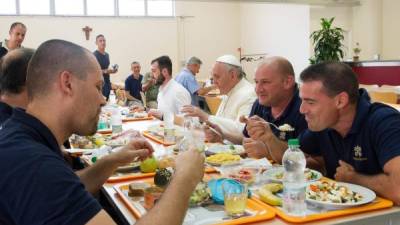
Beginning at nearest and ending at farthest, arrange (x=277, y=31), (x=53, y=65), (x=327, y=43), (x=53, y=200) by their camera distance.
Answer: (x=53, y=200)
(x=53, y=65)
(x=327, y=43)
(x=277, y=31)

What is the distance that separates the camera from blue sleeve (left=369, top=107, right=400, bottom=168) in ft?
5.83

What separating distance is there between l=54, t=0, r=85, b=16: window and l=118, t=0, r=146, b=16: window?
41.4 inches

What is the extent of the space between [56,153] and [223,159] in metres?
1.24

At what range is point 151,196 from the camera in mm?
1696

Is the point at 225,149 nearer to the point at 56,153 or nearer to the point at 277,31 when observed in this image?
the point at 56,153

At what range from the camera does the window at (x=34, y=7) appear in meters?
10.9

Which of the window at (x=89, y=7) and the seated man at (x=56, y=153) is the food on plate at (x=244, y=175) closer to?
the seated man at (x=56, y=153)

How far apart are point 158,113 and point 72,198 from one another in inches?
141

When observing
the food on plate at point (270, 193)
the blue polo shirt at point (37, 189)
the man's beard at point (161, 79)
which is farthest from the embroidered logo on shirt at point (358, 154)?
the man's beard at point (161, 79)

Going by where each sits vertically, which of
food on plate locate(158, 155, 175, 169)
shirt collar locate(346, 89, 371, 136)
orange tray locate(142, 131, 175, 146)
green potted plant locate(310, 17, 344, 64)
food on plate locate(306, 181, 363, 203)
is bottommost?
orange tray locate(142, 131, 175, 146)

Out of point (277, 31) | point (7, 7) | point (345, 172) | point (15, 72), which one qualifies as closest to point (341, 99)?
point (345, 172)

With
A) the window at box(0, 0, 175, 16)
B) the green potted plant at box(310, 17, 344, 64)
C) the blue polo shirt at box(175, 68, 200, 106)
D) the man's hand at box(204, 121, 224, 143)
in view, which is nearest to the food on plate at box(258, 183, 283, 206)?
the man's hand at box(204, 121, 224, 143)

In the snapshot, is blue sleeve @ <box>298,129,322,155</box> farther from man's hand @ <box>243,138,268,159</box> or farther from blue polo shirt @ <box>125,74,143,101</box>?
blue polo shirt @ <box>125,74,143,101</box>

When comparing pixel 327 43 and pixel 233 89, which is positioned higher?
pixel 327 43
